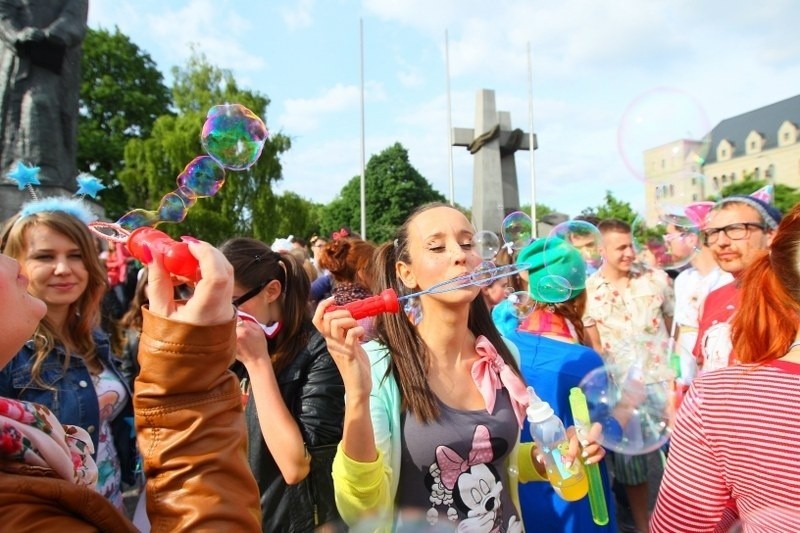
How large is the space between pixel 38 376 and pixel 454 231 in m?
1.61

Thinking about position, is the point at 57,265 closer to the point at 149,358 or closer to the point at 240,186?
the point at 149,358

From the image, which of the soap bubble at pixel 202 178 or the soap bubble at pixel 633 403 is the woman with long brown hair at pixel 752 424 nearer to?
the soap bubble at pixel 633 403

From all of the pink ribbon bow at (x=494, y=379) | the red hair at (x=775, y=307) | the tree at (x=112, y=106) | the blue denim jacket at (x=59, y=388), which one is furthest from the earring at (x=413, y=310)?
the tree at (x=112, y=106)

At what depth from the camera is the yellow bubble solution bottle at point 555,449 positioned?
189 centimetres

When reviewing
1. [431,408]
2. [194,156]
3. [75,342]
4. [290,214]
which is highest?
[194,156]

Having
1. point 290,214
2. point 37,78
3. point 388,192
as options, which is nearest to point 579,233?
point 37,78

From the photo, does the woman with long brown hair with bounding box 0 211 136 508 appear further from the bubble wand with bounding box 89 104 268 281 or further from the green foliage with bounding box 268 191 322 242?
the green foliage with bounding box 268 191 322 242

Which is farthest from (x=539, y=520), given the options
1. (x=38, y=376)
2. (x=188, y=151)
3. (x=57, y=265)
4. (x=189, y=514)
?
(x=188, y=151)

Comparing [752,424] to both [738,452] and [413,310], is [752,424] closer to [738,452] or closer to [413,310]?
[738,452]

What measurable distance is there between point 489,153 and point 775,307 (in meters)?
15.4

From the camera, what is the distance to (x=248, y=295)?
7.59ft

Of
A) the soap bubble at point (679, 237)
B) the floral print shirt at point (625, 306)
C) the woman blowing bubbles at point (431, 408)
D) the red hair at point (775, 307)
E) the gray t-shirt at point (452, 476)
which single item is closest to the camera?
the red hair at point (775, 307)

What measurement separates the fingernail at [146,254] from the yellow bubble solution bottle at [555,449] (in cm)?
132

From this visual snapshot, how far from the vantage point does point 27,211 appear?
246 cm
